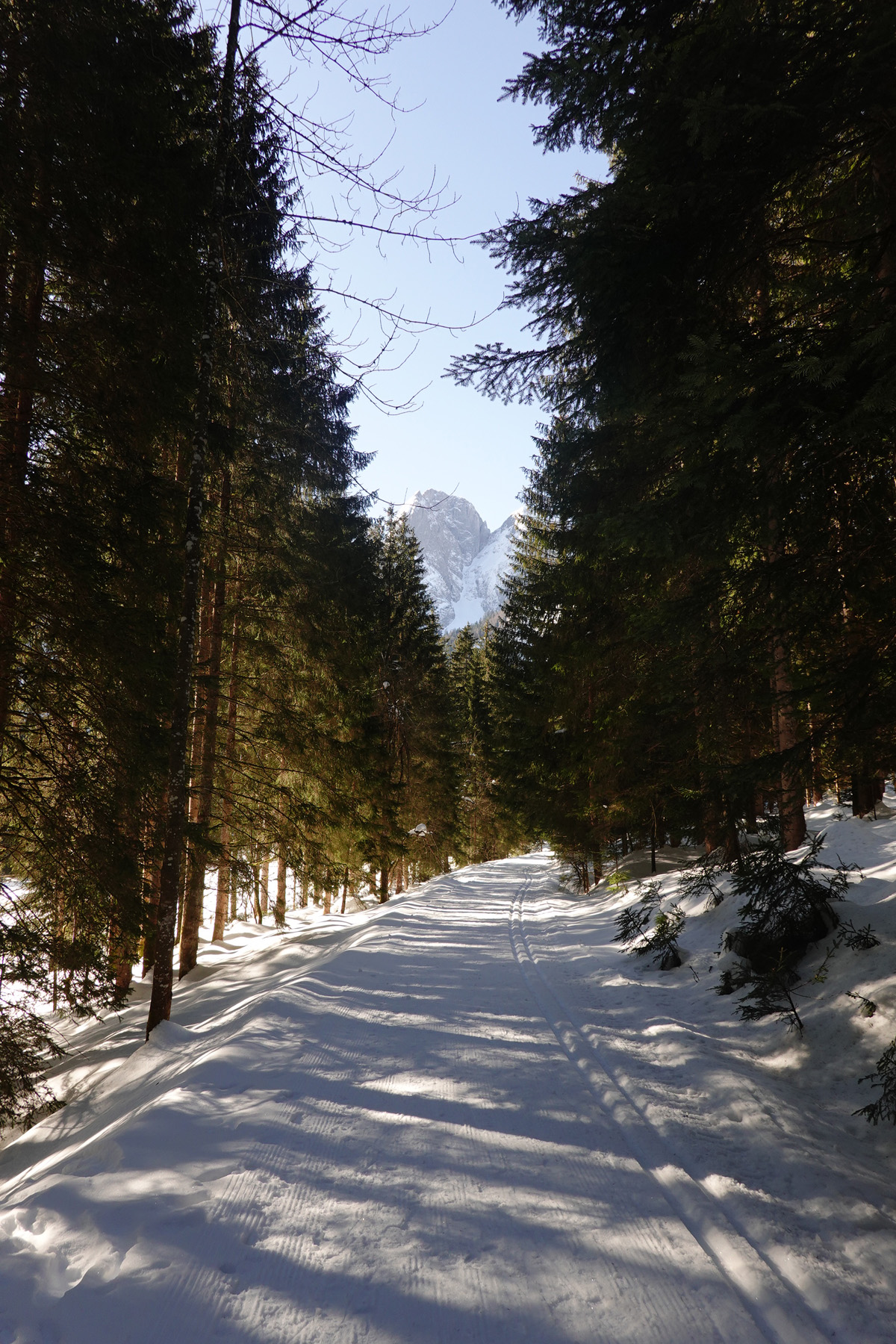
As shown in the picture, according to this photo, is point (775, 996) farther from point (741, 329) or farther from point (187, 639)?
point (187, 639)

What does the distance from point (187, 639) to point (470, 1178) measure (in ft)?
18.4

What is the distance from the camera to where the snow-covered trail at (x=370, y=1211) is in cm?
227

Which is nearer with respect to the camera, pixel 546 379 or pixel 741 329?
pixel 741 329

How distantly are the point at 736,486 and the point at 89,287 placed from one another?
612 cm

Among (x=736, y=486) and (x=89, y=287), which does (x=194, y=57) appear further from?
(x=736, y=486)

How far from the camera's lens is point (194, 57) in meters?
6.33

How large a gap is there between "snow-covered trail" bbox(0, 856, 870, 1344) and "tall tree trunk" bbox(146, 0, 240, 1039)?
48.8 inches

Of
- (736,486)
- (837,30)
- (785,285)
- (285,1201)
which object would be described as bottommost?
(285,1201)

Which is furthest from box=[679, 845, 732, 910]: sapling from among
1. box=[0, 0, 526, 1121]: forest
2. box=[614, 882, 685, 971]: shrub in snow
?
box=[0, 0, 526, 1121]: forest

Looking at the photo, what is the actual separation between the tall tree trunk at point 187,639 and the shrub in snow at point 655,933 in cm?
592

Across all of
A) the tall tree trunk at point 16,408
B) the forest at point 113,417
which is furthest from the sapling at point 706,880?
the tall tree trunk at point 16,408

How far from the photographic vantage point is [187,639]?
21.9ft

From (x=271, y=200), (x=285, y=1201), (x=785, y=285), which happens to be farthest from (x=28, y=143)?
(x=285, y=1201)

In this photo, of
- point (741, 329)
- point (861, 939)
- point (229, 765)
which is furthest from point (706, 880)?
point (229, 765)
